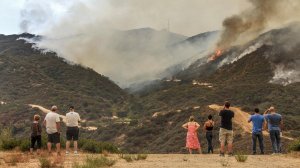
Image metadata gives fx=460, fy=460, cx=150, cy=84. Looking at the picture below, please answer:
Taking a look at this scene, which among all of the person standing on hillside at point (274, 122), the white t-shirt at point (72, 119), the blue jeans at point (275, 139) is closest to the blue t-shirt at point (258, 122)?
the person standing on hillside at point (274, 122)

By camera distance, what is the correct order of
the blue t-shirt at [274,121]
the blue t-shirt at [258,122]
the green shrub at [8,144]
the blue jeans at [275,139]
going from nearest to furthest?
the blue t-shirt at [274,121] < the blue jeans at [275,139] < the blue t-shirt at [258,122] < the green shrub at [8,144]

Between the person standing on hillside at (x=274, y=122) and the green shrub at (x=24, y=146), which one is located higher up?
the person standing on hillside at (x=274, y=122)

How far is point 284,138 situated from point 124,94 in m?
57.8

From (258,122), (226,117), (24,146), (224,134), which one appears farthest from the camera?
(24,146)

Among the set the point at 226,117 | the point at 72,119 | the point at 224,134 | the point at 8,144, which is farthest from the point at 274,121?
the point at 8,144

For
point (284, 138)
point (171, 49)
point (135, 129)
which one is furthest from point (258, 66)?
point (171, 49)

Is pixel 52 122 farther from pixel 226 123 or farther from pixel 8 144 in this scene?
pixel 226 123

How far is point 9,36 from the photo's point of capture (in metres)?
128

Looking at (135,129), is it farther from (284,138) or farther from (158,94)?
(158,94)

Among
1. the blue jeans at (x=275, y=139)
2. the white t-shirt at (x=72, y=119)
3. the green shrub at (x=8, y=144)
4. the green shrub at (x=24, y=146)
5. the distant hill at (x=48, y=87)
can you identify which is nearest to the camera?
the white t-shirt at (x=72, y=119)

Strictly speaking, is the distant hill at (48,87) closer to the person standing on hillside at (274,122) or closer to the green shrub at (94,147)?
the green shrub at (94,147)

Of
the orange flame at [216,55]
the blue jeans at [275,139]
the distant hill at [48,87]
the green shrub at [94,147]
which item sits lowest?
the green shrub at [94,147]

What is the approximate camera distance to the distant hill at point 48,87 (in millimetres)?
68750

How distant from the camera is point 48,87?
78.6 metres
